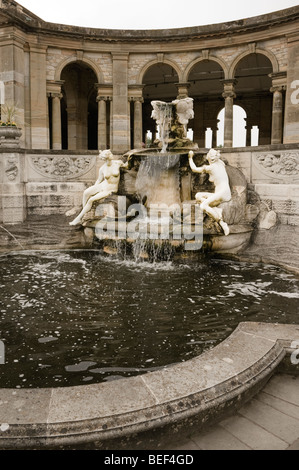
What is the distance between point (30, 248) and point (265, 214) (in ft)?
20.3

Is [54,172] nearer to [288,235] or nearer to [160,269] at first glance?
[160,269]

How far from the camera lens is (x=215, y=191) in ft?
31.8

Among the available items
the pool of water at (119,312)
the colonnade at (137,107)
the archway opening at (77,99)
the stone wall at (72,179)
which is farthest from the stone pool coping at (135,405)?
the archway opening at (77,99)

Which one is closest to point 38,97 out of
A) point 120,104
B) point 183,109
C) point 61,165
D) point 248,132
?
point 120,104

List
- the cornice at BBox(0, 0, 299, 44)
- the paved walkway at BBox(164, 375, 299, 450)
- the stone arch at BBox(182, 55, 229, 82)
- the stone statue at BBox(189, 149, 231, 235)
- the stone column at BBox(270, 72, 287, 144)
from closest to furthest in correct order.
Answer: the paved walkway at BBox(164, 375, 299, 450) → the stone statue at BBox(189, 149, 231, 235) → the cornice at BBox(0, 0, 299, 44) → the stone column at BBox(270, 72, 287, 144) → the stone arch at BBox(182, 55, 229, 82)

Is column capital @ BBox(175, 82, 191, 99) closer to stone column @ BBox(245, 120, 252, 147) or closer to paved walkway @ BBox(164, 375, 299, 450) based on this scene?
stone column @ BBox(245, 120, 252, 147)

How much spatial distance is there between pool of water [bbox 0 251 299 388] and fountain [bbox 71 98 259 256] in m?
0.70

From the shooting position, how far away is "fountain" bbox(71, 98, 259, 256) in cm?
903

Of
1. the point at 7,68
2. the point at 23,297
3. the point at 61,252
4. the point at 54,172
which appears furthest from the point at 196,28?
the point at 23,297

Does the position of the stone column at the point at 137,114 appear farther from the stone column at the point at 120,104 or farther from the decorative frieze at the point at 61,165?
the decorative frieze at the point at 61,165

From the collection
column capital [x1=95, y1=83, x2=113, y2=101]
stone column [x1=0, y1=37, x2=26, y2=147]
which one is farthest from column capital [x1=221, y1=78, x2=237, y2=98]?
stone column [x1=0, y1=37, x2=26, y2=147]

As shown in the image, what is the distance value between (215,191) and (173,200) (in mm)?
1641

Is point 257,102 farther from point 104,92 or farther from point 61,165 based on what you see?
point 61,165

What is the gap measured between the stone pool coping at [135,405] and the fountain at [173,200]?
17.6ft
